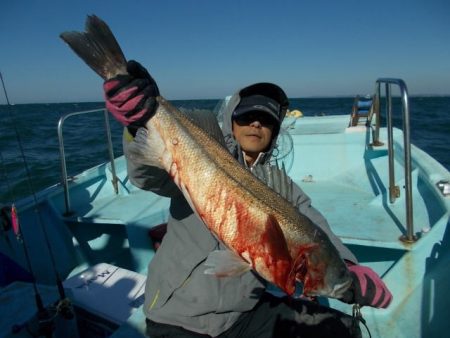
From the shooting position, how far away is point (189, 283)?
7.60ft

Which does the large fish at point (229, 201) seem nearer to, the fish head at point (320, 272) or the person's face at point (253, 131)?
the fish head at point (320, 272)

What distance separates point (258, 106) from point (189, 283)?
163cm

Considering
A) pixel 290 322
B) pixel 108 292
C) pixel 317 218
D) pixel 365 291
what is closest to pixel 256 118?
pixel 317 218

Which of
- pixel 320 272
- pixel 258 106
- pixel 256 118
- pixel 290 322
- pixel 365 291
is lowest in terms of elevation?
pixel 290 322

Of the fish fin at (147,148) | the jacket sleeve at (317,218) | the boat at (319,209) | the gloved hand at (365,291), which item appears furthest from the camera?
the boat at (319,209)

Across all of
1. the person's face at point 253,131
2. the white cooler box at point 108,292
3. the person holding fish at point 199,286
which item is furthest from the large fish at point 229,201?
the white cooler box at point 108,292

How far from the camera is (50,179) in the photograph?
1012cm

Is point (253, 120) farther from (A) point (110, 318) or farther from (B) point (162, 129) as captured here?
(A) point (110, 318)

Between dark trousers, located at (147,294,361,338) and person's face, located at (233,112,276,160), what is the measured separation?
1352 millimetres

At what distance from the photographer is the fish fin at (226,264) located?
195 centimetres

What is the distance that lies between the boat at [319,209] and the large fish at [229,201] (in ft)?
2.74

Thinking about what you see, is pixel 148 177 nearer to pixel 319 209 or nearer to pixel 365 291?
pixel 365 291

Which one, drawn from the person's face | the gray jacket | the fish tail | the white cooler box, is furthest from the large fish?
the white cooler box

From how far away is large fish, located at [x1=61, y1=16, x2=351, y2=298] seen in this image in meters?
2.00
